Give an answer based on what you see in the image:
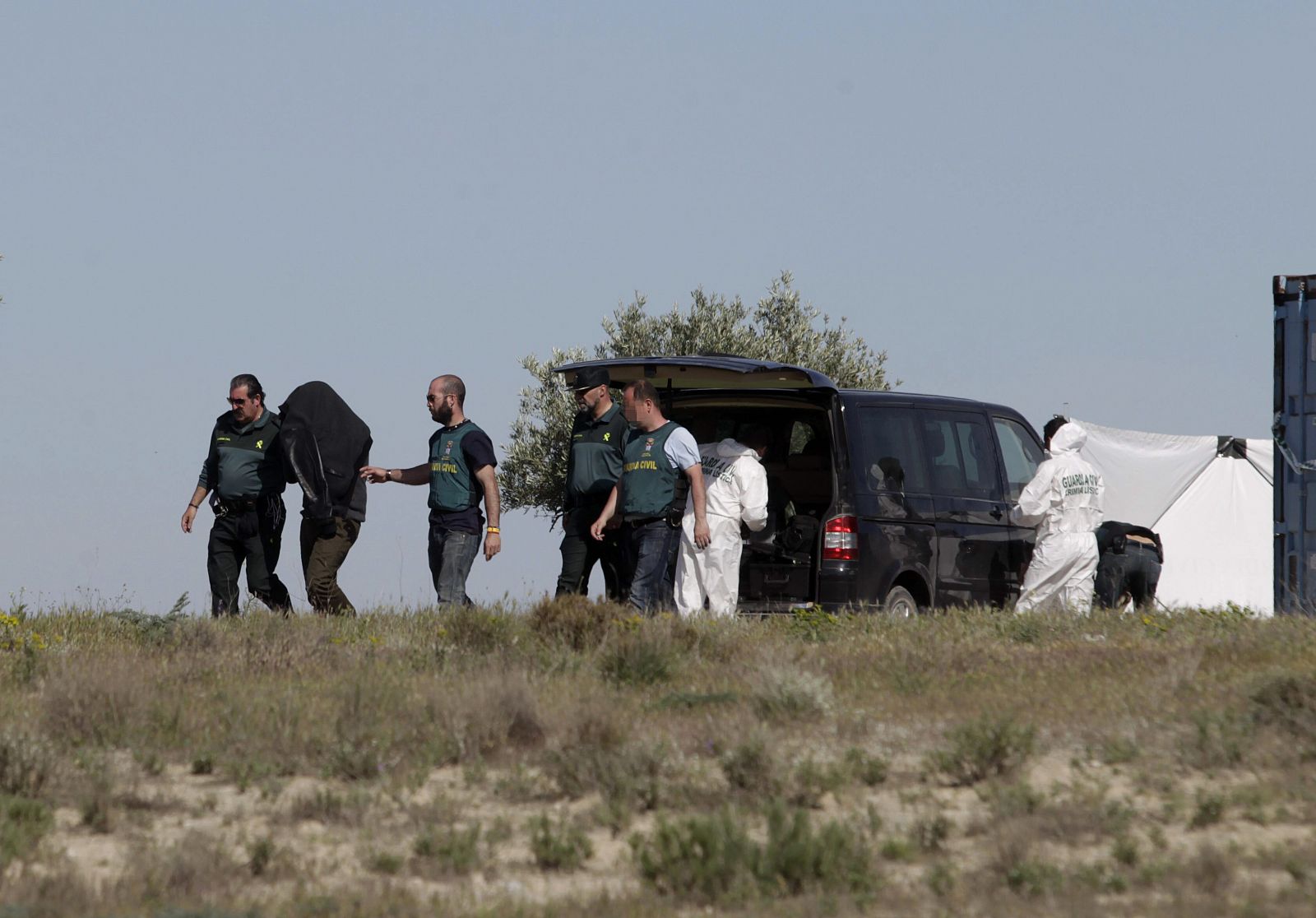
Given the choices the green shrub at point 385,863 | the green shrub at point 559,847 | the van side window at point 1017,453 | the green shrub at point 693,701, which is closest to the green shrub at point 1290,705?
the green shrub at point 693,701

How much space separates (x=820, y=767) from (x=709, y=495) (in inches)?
185

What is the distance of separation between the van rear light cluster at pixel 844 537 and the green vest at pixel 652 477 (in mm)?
1034

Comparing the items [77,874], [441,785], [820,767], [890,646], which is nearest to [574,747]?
[441,785]

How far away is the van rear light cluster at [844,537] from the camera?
10305mm

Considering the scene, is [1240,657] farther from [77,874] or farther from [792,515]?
[77,874]

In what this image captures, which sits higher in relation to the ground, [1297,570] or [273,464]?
[273,464]

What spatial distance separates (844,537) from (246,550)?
4.42 metres

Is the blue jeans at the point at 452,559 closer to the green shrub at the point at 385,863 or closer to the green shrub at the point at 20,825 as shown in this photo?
the green shrub at the point at 20,825

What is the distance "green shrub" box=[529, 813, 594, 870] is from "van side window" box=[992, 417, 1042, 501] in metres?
6.98

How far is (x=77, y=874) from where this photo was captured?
5.00m

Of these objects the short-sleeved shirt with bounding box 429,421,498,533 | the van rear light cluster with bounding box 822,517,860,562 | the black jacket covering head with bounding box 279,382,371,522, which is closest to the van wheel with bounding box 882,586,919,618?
the van rear light cluster with bounding box 822,517,860,562

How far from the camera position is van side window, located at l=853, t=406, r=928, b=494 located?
34.3ft

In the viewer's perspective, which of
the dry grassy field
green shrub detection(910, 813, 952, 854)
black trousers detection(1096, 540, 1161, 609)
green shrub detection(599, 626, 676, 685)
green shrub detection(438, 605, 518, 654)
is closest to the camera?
the dry grassy field

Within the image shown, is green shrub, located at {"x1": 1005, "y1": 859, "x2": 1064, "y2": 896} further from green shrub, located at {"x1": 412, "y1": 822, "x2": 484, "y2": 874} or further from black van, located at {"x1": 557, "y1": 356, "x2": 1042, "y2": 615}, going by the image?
black van, located at {"x1": 557, "y1": 356, "x2": 1042, "y2": 615}
